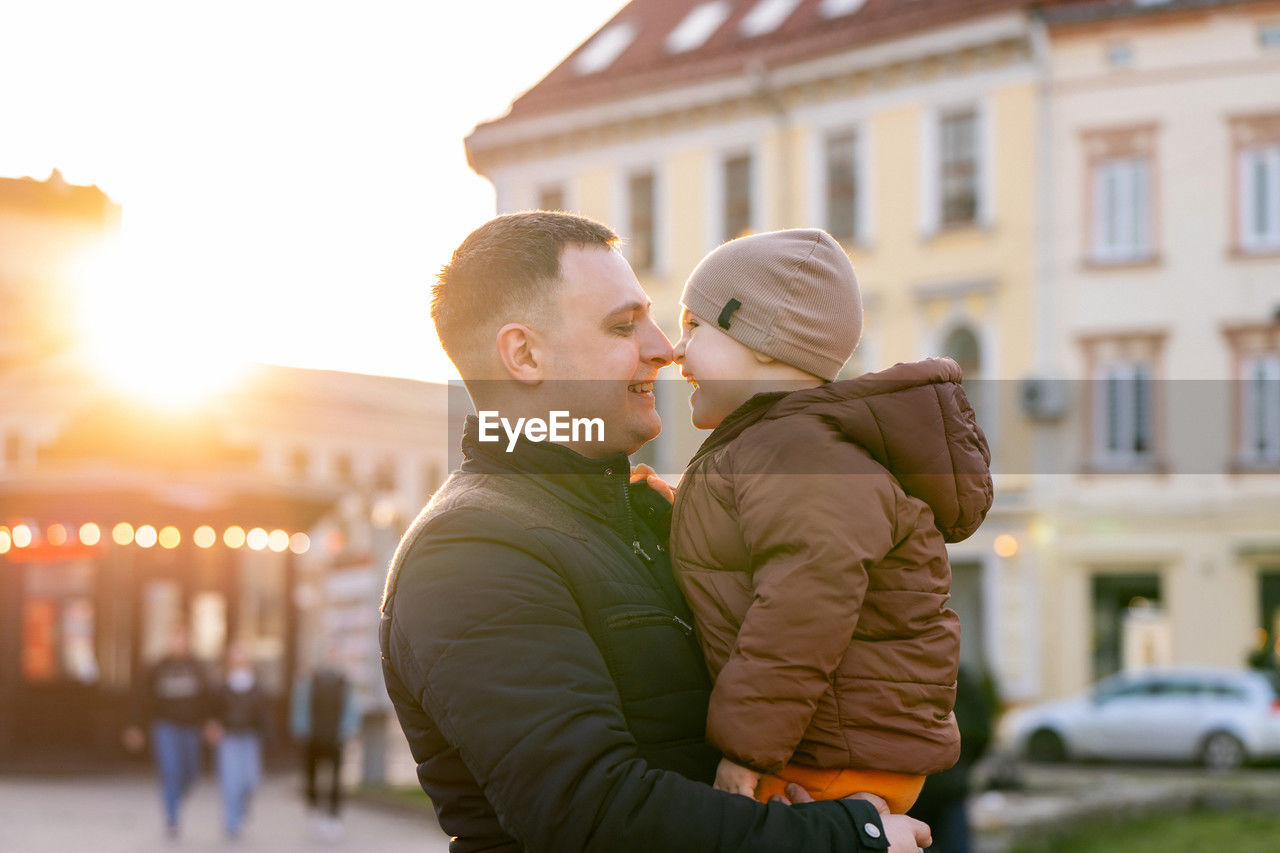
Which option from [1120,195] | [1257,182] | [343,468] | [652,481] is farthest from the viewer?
[343,468]

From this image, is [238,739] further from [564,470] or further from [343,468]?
[343,468]

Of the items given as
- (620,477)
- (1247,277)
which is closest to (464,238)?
(620,477)

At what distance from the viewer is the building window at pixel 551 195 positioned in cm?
3363

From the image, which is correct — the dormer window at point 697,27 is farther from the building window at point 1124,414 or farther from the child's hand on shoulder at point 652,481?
the child's hand on shoulder at point 652,481

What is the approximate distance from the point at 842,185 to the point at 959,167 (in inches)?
90.4

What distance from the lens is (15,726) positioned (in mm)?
22609

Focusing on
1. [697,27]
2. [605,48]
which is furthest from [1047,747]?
[605,48]

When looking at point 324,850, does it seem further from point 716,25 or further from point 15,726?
point 716,25

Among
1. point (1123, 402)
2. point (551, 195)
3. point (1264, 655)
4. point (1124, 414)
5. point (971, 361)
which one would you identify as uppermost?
point (551, 195)

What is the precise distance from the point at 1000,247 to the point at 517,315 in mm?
26343

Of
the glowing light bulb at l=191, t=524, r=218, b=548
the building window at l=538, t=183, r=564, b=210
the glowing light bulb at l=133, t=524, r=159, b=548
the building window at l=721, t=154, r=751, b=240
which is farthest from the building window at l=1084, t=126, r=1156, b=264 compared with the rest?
the glowing light bulb at l=133, t=524, r=159, b=548

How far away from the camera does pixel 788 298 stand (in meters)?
2.98

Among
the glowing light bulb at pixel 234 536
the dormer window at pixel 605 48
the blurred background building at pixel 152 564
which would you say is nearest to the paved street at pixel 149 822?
the blurred background building at pixel 152 564

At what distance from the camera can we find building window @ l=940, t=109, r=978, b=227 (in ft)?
94.2
